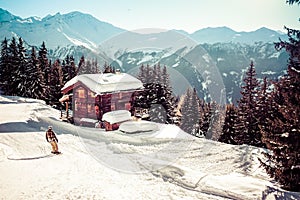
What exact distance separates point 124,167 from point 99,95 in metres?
12.2

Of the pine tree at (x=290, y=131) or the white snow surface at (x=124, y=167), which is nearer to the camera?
the pine tree at (x=290, y=131)

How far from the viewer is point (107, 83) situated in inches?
996

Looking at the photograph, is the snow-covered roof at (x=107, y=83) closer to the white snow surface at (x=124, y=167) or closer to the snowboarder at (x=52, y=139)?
the white snow surface at (x=124, y=167)

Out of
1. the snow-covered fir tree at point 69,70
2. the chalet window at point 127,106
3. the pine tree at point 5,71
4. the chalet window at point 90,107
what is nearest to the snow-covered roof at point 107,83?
the chalet window at point 127,106

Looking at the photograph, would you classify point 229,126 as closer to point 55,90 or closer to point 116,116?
point 116,116

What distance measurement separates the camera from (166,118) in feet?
122

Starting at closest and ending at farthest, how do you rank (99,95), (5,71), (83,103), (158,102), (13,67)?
(99,95) → (83,103) → (158,102) → (13,67) → (5,71)

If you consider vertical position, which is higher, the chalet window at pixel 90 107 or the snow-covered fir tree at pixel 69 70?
the snow-covered fir tree at pixel 69 70

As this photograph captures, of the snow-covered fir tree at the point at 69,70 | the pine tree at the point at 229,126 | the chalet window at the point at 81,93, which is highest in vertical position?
the snow-covered fir tree at the point at 69,70

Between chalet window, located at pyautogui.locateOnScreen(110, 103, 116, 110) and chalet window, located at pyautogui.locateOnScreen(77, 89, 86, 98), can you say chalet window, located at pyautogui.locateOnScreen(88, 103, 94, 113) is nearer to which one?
chalet window, located at pyautogui.locateOnScreen(77, 89, 86, 98)

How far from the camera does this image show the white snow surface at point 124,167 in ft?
35.2

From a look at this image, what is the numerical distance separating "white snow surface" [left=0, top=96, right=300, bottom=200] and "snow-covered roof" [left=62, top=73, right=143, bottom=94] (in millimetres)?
4914

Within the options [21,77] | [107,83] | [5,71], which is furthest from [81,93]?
[5,71]

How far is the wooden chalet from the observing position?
81.9ft
